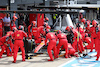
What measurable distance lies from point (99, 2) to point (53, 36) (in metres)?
23.0

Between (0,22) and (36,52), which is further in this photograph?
(0,22)

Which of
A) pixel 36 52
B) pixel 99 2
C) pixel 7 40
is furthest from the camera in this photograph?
pixel 99 2

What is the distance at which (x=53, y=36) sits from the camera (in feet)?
32.4

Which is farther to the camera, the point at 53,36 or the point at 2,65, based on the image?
the point at 53,36

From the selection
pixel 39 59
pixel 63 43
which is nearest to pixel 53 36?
pixel 63 43

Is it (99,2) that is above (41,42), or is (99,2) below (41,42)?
above

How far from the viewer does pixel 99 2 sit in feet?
102

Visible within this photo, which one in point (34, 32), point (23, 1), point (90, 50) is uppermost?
point (23, 1)

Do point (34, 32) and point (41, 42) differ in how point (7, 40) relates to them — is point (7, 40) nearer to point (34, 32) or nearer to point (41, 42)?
point (41, 42)

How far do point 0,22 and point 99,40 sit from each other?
24.6 feet

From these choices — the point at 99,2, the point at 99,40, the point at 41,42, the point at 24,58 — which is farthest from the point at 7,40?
the point at 99,2

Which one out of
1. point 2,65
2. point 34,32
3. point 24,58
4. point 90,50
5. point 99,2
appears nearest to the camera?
point 2,65

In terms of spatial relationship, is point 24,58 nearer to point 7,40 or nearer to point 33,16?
point 7,40

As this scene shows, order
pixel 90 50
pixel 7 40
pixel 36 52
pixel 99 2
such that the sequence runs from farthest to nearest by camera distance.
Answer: pixel 99 2 → pixel 90 50 → pixel 36 52 → pixel 7 40
